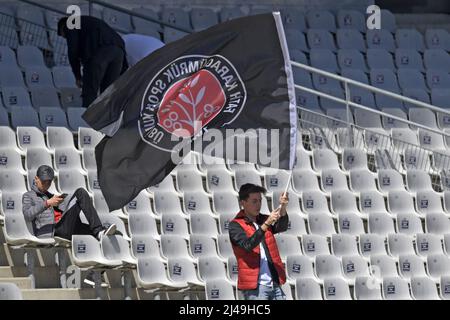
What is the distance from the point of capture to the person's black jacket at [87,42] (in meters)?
17.5

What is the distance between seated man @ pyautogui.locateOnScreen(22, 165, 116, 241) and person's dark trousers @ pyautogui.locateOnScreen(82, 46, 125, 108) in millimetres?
2409

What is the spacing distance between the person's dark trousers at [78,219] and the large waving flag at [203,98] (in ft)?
5.03

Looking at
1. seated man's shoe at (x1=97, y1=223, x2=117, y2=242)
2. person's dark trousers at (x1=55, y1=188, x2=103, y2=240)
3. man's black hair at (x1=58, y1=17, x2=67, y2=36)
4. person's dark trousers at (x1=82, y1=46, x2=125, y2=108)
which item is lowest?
seated man's shoe at (x1=97, y1=223, x2=117, y2=242)

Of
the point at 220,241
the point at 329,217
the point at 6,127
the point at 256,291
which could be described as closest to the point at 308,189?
the point at 329,217

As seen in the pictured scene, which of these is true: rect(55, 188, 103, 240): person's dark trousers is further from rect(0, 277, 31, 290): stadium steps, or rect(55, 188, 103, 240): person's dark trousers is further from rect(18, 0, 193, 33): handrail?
rect(18, 0, 193, 33): handrail

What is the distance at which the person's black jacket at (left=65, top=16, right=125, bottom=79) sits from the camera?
1750 cm

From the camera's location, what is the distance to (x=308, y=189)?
16.6 metres

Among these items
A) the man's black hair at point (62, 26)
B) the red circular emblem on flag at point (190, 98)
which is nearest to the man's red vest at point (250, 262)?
the red circular emblem on flag at point (190, 98)

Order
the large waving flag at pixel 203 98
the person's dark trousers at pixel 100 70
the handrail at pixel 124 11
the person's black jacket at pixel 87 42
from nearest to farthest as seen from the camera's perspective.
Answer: the large waving flag at pixel 203 98 → the person's dark trousers at pixel 100 70 → the person's black jacket at pixel 87 42 → the handrail at pixel 124 11

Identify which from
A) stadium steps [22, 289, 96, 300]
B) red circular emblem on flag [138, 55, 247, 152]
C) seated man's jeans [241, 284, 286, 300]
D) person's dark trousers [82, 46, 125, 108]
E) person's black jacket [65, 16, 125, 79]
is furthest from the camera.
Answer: person's black jacket [65, 16, 125, 79]

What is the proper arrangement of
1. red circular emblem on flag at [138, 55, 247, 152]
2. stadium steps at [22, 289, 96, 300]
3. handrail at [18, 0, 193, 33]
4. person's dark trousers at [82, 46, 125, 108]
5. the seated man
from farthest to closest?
1. handrail at [18, 0, 193, 33]
2. person's dark trousers at [82, 46, 125, 108]
3. the seated man
4. stadium steps at [22, 289, 96, 300]
5. red circular emblem on flag at [138, 55, 247, 152]

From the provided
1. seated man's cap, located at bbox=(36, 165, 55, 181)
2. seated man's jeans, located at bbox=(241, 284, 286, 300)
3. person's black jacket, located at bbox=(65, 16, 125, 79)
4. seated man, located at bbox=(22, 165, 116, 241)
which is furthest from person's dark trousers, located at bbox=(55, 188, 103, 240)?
person's black jacket, located at bbox=(65, 16, 125, 79)

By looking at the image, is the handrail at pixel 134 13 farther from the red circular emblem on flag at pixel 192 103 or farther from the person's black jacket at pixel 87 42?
the red circular emblem on flag at pixel 192 103
